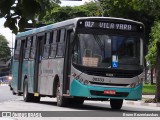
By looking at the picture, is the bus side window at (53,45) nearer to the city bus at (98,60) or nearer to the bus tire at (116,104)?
the city bus at (98,60)

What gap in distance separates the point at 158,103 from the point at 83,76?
801 cm

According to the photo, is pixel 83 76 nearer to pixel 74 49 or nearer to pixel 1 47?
pixel 74 49

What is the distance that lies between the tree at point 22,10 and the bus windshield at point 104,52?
12849 mm

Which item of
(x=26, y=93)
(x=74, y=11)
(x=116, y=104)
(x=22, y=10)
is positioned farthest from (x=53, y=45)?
(x=74, y=11)

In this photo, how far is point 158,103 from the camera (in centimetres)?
2436

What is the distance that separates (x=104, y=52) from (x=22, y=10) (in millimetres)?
13230

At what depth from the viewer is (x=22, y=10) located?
434 centimetres

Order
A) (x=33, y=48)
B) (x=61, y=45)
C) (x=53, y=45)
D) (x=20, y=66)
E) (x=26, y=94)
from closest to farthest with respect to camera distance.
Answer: (x=61, y=45) < (x=53, y=45) < (x=33, y=48) < (x=26, y=94) < (x=20, y=66)

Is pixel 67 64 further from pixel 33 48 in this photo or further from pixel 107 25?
pixel 33 48

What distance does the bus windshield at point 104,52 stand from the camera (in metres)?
17.4

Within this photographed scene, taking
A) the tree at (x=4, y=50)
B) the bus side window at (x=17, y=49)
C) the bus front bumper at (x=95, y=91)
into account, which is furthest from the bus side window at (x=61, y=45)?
the tree at (x=4, y=50)

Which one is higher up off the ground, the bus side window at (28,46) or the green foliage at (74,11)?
the green foliage at (74,11)

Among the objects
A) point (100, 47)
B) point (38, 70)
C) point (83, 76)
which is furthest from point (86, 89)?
point (38, 70)

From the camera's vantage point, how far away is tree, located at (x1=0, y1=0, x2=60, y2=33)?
4.25 metres
